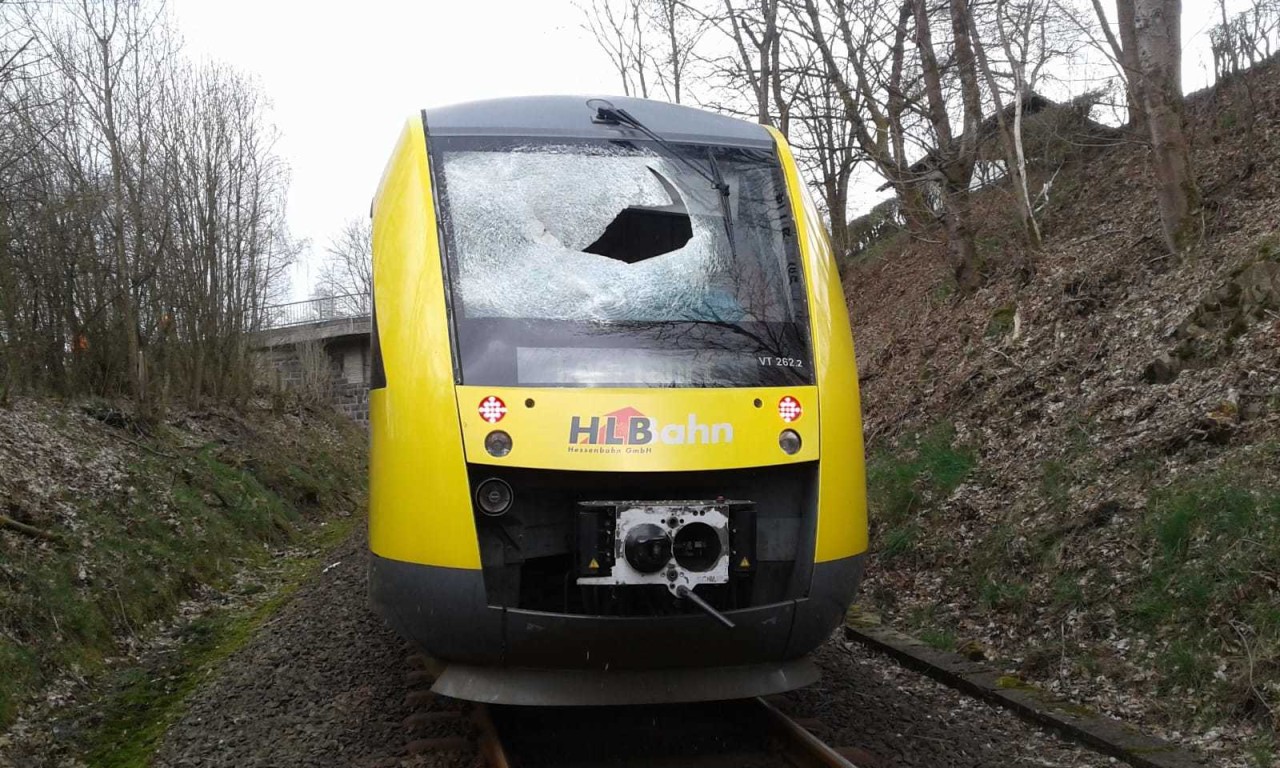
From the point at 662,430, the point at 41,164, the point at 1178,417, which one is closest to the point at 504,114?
the point at 662,430

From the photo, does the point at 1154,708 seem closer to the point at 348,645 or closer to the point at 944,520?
the point at 944,520

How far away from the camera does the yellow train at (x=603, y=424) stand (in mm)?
4117

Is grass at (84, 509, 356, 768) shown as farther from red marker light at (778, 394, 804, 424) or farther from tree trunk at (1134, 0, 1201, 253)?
tree trunk at (1134, 0, 1201, 253)

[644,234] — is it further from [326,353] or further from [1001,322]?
[326,353]

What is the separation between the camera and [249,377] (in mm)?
21266

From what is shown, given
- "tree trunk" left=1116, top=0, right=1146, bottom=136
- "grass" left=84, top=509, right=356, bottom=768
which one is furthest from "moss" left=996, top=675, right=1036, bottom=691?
"tree trunk" left=1116, top=0, right=1146, bottom=136

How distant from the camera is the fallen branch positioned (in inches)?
295

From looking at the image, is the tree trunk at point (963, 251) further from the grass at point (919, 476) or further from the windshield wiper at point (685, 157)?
the windshield wiper at point (685, 157)

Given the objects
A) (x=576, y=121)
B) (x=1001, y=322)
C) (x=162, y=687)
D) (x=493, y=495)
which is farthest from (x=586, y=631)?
(x=1001, y=322)

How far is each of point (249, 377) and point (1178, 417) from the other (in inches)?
728

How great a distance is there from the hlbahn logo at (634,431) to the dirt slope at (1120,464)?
247 cm

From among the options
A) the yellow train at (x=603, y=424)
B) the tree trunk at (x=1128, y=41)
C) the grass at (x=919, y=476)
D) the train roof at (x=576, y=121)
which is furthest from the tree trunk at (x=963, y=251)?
the yellow train at (x=603, y=424)

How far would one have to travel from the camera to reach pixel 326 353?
34.3 metres

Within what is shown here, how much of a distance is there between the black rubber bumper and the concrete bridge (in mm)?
23118
